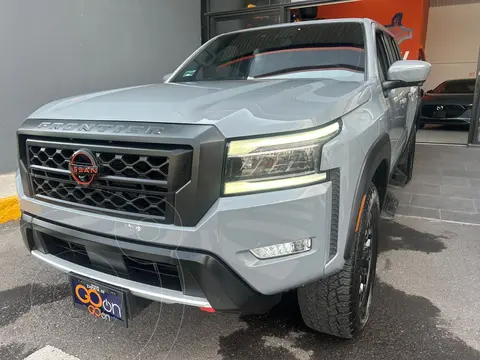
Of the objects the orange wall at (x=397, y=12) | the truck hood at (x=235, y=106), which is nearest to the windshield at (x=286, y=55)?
the truck hood at (x=235, y=106)

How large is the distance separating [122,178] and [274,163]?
662mm

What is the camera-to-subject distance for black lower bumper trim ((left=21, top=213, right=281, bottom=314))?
63.0 inches

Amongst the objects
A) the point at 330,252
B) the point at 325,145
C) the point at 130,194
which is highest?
the point at 325,145

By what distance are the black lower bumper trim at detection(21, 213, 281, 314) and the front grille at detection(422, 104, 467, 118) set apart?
32.7 ft

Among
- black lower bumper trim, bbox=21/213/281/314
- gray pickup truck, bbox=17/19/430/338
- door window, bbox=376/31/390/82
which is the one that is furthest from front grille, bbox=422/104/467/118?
black lower bumper trim, bbox=21/213/281/314

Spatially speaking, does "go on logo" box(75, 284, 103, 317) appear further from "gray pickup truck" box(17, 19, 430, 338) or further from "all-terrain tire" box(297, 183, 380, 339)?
"all-terrain tire" box(297, 183, 380, 339)

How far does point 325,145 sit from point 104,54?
5.28m

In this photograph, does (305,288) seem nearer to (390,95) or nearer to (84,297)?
(84,297)

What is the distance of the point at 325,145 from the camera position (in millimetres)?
1660

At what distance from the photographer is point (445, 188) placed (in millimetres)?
5191

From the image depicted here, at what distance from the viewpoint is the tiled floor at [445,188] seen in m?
4.46

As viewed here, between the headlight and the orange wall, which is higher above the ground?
the orange wall

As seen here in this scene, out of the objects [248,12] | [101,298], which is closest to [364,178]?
[101,298]

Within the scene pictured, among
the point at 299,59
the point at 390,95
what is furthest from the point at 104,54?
the point at 390,95
